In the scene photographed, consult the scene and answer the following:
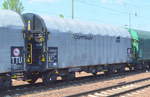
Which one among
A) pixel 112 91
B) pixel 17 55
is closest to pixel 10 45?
pixel 17 55

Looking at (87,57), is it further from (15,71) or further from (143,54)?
(143,54)

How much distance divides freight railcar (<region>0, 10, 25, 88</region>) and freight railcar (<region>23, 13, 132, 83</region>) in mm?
798

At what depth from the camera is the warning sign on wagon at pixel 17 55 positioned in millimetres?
14562

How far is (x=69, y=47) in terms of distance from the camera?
18.5 metres

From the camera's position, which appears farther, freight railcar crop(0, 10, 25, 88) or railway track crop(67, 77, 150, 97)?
railway track crop(67, 77, 150, 97)

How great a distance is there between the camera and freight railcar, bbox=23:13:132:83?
16.4m

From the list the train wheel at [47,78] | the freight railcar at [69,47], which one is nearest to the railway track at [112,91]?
the freight railcar at [69,47]

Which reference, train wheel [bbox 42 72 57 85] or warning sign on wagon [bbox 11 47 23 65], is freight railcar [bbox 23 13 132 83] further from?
warning sign on wagon [bbox 11 47 23 65]

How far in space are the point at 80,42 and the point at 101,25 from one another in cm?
385

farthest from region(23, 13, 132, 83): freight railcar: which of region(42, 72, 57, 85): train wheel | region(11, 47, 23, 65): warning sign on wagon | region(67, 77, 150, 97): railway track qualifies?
region(67, 77, 150, 97): railway track

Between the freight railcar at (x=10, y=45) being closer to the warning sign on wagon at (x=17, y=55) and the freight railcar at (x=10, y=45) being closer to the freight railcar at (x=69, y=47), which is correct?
the warning sign on wagon at (x=17, y=55)

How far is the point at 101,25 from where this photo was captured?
22.7 metres

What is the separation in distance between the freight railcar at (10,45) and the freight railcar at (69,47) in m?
0.80

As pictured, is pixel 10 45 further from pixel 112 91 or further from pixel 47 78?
pixel 112 91
